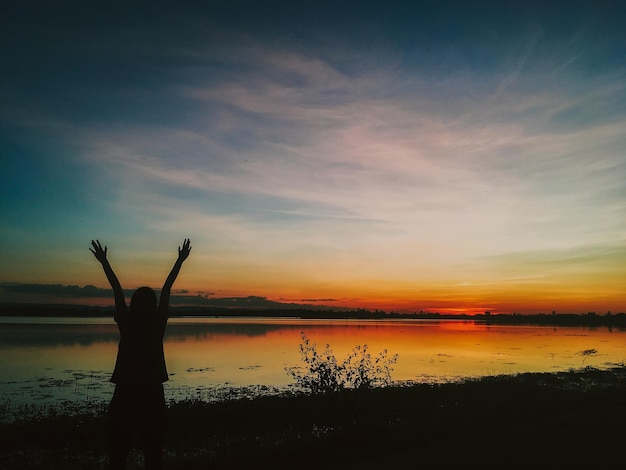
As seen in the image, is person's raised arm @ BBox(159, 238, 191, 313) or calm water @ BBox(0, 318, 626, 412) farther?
calm water @ BBox(0, 318, 626, 412)

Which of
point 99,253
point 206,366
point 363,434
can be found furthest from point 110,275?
point 206,366

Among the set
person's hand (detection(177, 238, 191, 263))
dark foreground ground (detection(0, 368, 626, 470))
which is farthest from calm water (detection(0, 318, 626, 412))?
person's hand (detection(177, 238, 191, 263))

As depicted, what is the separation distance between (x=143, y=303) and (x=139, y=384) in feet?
2.83

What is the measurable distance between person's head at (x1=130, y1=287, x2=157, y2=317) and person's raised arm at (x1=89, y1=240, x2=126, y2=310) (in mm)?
215

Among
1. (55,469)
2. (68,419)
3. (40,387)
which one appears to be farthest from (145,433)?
(40,387)

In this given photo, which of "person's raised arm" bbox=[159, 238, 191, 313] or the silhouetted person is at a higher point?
"person's raised arm" bbox=[159, 238, 191, 313]

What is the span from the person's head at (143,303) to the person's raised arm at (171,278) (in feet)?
0.43

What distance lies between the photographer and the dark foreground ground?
8.52m

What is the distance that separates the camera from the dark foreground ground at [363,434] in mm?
8523

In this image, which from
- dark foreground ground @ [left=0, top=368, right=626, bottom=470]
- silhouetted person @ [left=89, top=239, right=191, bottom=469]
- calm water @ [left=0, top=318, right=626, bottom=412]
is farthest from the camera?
calm water @ [left=0, top=318, right=626, bottom=412]

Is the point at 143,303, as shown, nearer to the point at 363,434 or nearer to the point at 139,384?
the point at 139,384

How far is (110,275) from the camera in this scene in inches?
225

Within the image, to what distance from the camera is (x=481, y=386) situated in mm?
21500

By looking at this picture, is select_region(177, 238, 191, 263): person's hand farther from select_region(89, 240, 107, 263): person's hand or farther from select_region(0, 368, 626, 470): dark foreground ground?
select_region(0, 368, 626, 470): dark foreground ground
